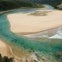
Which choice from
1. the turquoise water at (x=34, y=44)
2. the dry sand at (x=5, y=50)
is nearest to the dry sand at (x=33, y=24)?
the turquoise water at (x=34, y=44)

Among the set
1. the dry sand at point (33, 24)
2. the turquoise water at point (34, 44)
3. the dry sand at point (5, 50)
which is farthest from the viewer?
the dry sand at point (33, 24)

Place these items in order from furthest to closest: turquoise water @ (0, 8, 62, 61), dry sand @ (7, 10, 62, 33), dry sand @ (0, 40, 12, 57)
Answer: dry sand @ (7, 10, 62, 33)
turquoise water @ (0, 8, 62, 61)
dry sand @ (0, 40, 12, 57)

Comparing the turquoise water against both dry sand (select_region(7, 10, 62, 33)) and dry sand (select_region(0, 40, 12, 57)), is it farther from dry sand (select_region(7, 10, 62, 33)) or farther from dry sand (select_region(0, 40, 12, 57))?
dry sand (select_region(7, 10, 62, 33))

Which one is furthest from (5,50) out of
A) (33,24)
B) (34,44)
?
(33,24)

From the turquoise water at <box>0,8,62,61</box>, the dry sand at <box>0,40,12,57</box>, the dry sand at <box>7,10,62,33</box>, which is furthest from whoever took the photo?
the dry sand at <box>7,10,62,33</box>

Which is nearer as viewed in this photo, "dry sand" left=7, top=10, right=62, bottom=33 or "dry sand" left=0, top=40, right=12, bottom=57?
"dry sand" left=0, top=40, right=12, bottom=57

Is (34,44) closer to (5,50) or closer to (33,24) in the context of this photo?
(5,50)

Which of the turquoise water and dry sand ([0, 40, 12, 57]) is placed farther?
the turquoise water

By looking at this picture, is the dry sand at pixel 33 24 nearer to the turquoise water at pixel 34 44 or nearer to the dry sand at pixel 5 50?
the turquoise water at pixel 34 44

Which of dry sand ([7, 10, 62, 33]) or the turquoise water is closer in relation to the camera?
the turquoise water

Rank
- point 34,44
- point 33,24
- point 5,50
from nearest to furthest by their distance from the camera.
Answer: point 5,50 < point 34,44 < point 33,24

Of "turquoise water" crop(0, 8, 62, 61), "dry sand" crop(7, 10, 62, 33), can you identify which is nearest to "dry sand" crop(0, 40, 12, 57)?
"turquoise water" crop(0, 8, 62, 61)
